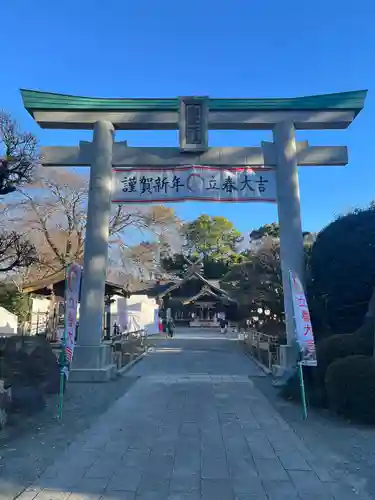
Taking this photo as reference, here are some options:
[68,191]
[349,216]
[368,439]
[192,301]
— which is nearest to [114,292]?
[68,191]

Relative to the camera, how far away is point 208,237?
49.2 metres

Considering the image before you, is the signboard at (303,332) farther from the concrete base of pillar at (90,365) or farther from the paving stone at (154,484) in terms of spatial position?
the concrete base of pillar at (90,365)

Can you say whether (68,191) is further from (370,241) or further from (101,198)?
(370,241)

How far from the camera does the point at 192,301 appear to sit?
45812mm

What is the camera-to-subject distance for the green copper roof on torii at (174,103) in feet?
38.0

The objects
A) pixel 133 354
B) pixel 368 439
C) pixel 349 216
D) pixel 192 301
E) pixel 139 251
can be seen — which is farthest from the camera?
pixel 192 301

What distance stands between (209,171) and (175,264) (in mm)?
37479

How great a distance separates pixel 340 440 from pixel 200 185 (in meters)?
7.58

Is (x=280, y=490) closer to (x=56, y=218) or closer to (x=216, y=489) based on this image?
(x=216, y=489)

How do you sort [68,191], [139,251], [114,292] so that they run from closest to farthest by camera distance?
[114,292] → [68,191] → [139,251]

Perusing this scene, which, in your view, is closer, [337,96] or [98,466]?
[98,466]

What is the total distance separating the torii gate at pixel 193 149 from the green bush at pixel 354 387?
212 inches

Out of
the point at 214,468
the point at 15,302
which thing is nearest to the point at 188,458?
the point at 214,468

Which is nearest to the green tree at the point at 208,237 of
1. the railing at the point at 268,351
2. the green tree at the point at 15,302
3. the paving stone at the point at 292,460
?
the green tree at the point at 15,302
